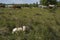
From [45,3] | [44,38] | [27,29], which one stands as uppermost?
[44,38]

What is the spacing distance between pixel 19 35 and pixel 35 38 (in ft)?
2.69

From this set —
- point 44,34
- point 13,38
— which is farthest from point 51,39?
point 13,38

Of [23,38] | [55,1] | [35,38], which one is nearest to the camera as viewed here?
[35,38]

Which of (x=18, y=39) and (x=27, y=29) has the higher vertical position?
(x=18, y=39)

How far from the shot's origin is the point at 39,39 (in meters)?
8.38

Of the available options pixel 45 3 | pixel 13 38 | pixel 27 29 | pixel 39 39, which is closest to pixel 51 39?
pixel 39 39

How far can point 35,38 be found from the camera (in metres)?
8.34

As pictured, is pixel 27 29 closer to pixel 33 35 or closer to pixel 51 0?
pixel 33 35

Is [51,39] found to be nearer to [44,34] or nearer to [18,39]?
[44,34]

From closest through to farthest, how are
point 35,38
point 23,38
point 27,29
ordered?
point 35,38
point 23,38
point 27,29

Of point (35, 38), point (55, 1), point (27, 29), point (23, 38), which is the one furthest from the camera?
point (55, 1)

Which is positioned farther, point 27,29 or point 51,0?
point 51,0

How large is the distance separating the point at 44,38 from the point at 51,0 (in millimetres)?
49476

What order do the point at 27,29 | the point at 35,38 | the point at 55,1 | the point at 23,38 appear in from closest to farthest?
the point at 35,38 → the point at 23,38 → the point at 27,29 → the point at 55,1
